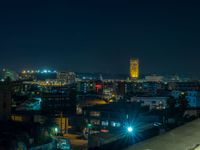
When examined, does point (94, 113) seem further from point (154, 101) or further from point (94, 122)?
point (154, 101)

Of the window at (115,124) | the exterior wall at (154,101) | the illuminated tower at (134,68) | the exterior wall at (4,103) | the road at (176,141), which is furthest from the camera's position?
the illuminated tower at (134,68)

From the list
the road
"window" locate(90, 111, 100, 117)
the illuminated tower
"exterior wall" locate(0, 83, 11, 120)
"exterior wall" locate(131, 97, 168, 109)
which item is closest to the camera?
the road

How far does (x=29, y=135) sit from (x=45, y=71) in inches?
1965

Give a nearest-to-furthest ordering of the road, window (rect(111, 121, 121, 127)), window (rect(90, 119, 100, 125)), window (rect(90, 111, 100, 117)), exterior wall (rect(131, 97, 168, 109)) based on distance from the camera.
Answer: the road, window (rect(111, 121, 121, 127)), window (rect(90, 119, 100, 125)), window (rect(90, 111, 100, 117)), exterior wall (rect(131, 97, 168, 109))

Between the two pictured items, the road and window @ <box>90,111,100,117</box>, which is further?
window @ <box>90,111,100,117</box>

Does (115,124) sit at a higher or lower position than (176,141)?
lower

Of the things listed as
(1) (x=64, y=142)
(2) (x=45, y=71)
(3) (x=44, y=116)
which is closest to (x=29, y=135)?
(1) (x=64, y=142)

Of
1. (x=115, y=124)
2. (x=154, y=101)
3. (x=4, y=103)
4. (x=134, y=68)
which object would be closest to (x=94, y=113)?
(x=115, y=124)

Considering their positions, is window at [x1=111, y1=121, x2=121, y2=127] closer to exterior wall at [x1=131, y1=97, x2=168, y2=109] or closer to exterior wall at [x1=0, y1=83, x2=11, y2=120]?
exterior wall at [x1=0, y1=83, x2=11, y2=120]

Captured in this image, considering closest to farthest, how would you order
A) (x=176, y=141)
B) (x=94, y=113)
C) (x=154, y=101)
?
(x=176, y=141), (x=94, y=113), (x=154, y=101)

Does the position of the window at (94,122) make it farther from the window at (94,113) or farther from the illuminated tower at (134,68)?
the illuminated tower at (134,68)

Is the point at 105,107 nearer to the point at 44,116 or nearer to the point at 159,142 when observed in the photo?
the point at 44,116

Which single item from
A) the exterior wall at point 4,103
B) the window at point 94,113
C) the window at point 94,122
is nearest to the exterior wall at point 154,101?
the window at point 94,113

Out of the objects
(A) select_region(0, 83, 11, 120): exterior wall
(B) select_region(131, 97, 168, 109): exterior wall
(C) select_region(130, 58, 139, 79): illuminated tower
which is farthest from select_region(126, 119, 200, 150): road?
(C) select_region(130, 58, 139, 79): illuminated tower
